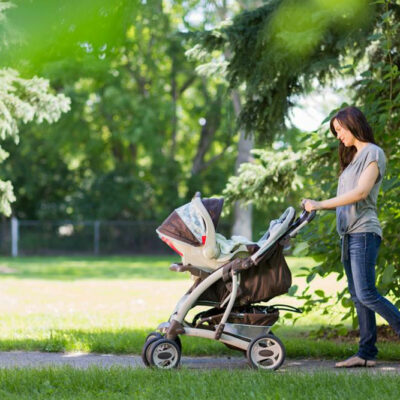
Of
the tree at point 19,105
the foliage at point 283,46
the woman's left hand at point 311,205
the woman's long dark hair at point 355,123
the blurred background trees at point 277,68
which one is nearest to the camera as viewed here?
the blurred background trees at point 277,68

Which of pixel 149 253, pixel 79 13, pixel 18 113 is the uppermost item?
pixel 18 113

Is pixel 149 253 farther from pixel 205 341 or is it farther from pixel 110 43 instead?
pixel 110 43

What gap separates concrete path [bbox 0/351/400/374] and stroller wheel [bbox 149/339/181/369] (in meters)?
0.25

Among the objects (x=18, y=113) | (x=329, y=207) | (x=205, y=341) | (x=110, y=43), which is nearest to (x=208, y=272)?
(x=329, y=207)

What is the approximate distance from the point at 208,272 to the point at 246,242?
13.4 inches

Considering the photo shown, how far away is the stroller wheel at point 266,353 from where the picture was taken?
4.79 meters

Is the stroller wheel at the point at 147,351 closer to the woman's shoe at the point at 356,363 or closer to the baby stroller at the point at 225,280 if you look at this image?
the baby stroller at the point at 225,280

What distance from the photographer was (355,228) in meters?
4.81

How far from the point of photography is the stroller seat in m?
4.75

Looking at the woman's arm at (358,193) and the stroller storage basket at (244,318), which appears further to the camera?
the stroller storage basket at (244,318)

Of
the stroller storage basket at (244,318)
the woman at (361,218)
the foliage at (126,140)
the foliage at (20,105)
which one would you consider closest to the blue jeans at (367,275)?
the woman at (361,218)

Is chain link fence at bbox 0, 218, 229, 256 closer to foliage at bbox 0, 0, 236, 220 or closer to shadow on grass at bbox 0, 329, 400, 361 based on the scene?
foliage at bbox 0, 0, 236, 220

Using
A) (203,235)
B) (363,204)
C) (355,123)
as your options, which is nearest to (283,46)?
(355,123)

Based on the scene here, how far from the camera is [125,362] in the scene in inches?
211
